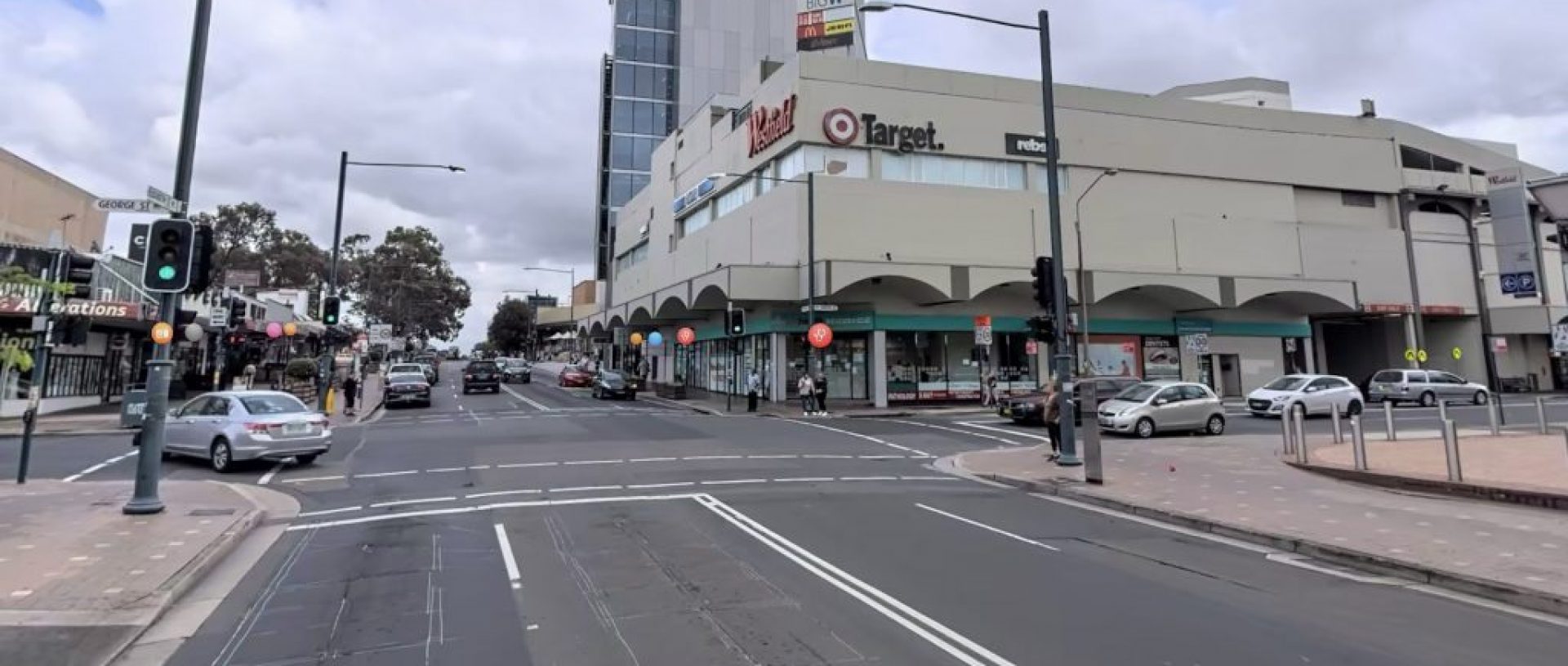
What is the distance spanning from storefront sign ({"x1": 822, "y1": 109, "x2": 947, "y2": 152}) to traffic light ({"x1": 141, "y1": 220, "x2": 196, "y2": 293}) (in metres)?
26.5

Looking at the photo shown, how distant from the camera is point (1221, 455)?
16.8 meters

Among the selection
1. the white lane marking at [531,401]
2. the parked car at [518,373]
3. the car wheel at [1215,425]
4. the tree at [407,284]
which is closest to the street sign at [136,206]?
the white lane marking at [531,401]

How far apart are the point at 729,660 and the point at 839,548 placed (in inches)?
135

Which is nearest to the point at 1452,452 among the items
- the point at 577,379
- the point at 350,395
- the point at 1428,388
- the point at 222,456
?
the point at 222,456

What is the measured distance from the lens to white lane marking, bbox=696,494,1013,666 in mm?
5141

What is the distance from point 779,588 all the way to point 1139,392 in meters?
19.2

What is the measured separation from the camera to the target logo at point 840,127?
33688 mm

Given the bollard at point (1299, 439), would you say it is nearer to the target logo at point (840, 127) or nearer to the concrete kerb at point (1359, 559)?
the concrete kerb at point (1359, 559)

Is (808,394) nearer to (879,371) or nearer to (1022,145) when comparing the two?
(879,371)

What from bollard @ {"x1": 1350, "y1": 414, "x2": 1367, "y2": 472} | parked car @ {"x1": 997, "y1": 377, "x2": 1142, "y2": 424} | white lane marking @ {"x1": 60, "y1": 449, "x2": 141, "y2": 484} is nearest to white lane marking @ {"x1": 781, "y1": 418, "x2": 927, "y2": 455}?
parked car @ {"x1": 997, "y1": 377, "x2": 1142, "y2": 424}

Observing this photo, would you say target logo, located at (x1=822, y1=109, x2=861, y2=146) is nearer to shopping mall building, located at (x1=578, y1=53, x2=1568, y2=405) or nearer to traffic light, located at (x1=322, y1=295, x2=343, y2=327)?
shopping mall building, located at (x1=578, y1=53, x2=1568, y2=405)

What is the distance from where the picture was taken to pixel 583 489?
12.3 m

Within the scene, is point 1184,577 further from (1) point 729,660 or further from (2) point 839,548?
(1) point 729,660

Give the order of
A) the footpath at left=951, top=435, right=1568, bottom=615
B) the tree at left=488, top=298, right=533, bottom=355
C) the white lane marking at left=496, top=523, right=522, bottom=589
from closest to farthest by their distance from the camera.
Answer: the white lane marking at left=496, top=523, right=522, bottom=589 → the footpath at left=951, top=435, right=1568, bottom=615 → the tree at left=488, top=298, right=533, bottom=355
